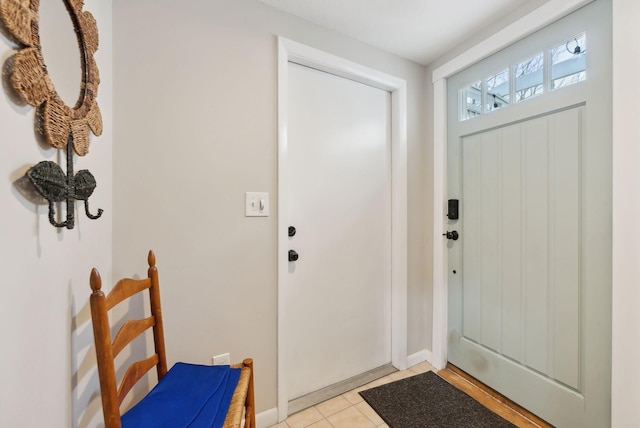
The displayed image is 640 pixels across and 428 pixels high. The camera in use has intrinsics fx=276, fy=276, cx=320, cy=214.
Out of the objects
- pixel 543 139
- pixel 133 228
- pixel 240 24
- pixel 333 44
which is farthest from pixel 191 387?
pixel 543 139

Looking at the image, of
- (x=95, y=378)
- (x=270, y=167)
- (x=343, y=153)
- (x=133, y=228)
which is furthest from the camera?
(x=343, y=153)

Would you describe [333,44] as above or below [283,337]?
above

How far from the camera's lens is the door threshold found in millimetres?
1640

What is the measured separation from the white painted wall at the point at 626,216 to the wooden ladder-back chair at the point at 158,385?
155 centimetres

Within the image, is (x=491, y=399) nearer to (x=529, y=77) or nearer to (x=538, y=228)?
(x=538, y=228)

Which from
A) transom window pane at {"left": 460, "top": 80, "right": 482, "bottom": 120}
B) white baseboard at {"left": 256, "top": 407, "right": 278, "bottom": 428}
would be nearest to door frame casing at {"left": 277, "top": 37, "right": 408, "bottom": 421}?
white baseboard at {"left": 256, "top": 407, "right": 278, "bottom": 428}

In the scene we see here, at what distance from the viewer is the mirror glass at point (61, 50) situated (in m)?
0.70

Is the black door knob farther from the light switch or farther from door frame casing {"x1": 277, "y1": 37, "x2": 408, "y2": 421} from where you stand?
the light switch

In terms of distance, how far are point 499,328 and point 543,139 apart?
112cm

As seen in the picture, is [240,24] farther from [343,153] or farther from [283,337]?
[283,337]

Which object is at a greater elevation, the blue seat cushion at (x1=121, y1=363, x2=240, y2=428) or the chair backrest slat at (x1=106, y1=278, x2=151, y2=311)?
the chair backrest slat at (x1=106, y1=278, x2=151, y2=311)

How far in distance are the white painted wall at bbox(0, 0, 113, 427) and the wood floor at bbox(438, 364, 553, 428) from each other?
6.38ft

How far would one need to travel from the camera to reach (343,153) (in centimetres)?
184

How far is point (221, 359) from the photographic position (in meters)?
1.38
